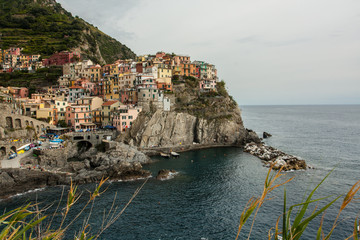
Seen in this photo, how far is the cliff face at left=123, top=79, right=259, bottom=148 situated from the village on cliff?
3.47 meters

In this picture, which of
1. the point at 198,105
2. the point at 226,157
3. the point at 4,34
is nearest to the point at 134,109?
the point at 198,105

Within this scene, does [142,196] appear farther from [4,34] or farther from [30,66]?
[4,34]

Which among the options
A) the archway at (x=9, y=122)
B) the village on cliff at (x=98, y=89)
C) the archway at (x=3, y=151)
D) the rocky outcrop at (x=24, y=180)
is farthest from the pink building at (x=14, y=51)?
the rocky outcrop at (x=24, y=180)

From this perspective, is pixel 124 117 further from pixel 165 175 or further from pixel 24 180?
pixel 24 180

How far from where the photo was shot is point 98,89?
267 ft

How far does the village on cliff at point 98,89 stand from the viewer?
6341cm

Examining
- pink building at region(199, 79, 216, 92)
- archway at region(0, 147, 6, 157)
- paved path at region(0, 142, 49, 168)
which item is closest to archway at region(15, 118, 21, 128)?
archway at region(0, 147, 6, 157)

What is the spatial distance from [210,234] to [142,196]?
1264 cm

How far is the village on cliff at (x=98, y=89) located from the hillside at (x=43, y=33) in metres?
8.11

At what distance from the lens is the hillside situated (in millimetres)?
101312

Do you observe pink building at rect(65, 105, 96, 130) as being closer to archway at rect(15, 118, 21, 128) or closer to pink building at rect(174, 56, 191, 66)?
archway at rect(15, 118, 21, 128)

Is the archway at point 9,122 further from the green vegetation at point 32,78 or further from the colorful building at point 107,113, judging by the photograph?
the green vegetation at point 32,78

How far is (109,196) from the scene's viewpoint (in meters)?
33.8

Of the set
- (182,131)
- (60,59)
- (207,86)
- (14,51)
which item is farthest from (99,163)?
(14,51)
